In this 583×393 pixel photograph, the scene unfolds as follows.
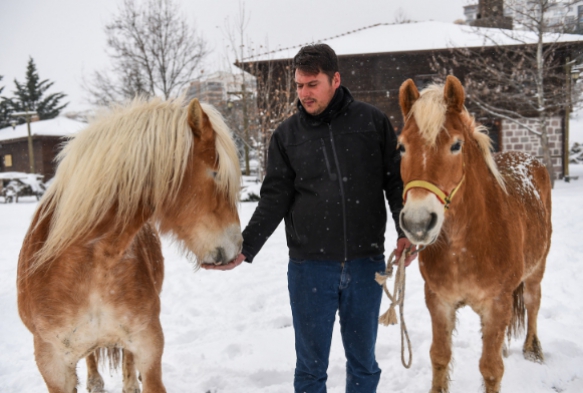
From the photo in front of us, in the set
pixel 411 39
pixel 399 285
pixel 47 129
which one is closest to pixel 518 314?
pixel 399 285

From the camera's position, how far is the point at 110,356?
319cm

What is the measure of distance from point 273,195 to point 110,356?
6.10 ft

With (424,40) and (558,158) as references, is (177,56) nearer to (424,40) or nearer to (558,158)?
(424,40)

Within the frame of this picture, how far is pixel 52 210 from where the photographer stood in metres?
2.22

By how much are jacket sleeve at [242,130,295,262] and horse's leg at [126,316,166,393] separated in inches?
29.4

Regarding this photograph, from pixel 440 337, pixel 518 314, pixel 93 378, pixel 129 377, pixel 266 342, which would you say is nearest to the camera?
A: pixel 440 337

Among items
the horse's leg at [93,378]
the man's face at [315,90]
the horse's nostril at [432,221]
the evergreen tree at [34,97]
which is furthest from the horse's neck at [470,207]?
the evergreen tree at [34,97]

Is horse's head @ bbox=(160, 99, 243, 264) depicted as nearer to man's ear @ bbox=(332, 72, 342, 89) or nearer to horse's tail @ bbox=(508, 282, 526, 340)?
man's ear @ bbox=(332, 72, 342, 89)

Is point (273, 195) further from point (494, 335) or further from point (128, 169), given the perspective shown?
point (494, 335)

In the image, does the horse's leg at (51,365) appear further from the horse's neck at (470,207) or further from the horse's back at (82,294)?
the horse's neck at (470,207)

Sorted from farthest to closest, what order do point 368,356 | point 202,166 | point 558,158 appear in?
1. point 558,158
2. point 368,356
3. point 202,166

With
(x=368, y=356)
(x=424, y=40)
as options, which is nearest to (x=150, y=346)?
(x=368, y=356)

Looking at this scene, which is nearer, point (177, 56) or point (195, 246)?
point (195, 246)

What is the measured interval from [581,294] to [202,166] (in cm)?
491
